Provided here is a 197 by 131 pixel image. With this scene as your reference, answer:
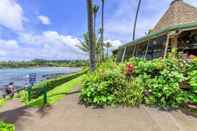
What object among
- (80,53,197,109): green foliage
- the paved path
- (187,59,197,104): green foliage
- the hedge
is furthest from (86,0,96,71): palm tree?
(187,59,197,104): green foliage

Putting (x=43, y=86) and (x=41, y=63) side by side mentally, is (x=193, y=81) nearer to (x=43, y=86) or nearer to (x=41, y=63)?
(x=43, y=86)

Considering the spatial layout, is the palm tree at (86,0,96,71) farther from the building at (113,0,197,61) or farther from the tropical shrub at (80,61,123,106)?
the tropical shrub at (80,61,123,106)

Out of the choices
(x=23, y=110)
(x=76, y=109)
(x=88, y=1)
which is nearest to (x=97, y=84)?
(x=76, y=109)

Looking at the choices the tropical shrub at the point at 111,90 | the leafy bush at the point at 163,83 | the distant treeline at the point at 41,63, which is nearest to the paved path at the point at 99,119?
the tropical shrub at the point at 111,90

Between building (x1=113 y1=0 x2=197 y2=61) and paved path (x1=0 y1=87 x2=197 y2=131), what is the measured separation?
4.83 meters

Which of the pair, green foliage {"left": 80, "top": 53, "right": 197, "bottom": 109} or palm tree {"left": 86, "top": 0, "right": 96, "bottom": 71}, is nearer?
green foliage {"left": 80, "top": 53, "right": 197, "bottom": 109}

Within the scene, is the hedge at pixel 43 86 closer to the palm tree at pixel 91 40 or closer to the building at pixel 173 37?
the palm tree at pixel 91 40

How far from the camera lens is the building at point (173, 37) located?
1095cm

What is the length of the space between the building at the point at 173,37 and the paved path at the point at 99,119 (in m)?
4.83

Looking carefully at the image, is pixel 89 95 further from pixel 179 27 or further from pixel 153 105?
pixel 179 27

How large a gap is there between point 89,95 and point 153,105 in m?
2.35

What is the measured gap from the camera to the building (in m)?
10.9

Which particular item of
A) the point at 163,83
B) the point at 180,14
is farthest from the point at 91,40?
the point at 180,14

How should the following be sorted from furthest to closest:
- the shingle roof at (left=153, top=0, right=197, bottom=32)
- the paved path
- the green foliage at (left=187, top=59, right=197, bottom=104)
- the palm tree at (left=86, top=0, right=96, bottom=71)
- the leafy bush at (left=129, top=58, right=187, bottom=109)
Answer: the shingle roof at (left=153, top=0, right=197, bottom=32) < the palm tree at (left=86, top=0, right=96, bottom=71) < the leafy bush at (left=129, top=58, right=187, bottom=109) < the green foliage at (left=187, top=59, right=197, bottom=104) < the paved path
